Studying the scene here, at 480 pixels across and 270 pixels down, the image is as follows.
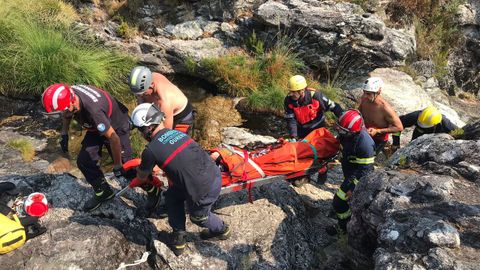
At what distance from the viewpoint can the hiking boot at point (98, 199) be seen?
12.6 feet

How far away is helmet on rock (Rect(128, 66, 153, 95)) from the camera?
150 inches

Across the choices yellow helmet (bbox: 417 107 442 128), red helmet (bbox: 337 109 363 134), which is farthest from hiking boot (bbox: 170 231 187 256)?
yellow helmet (bbox: 417 107 442 128)

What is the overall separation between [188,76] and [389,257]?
22.4 feet

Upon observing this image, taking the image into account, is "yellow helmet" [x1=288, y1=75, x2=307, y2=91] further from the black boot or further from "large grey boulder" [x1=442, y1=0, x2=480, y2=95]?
"large grey boulder" [x1=442, y1=0, x2=480, y2=95]

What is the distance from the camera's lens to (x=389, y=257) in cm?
262

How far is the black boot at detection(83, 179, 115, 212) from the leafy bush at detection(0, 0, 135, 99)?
375 cm

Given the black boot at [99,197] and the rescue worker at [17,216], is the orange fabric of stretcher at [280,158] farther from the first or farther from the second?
the rescue worker at [17,216]

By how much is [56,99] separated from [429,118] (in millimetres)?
5051

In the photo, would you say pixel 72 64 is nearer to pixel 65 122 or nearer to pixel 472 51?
pixel 65 122

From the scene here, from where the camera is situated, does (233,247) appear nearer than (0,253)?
No

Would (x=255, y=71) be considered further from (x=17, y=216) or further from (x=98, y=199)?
(x=17, y=216)

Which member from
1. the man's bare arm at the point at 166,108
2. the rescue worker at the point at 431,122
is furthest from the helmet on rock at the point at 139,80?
the rescue worker at the point at 431,122

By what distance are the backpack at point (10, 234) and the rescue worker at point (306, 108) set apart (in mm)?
3387

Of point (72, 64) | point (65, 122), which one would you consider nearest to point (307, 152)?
point (65, 122)
